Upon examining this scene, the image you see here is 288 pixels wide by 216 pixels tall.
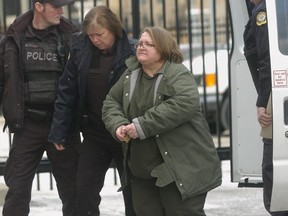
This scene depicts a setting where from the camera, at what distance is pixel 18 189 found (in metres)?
5.95

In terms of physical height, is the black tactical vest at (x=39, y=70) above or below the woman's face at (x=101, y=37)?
below

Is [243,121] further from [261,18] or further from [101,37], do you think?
[101,37]

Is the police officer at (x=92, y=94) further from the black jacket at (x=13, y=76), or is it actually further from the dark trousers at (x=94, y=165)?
the black jacket at (x=13, y=76)

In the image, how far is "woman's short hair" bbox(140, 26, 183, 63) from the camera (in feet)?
17.1

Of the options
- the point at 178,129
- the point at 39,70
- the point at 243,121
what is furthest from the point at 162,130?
the point at 243,121

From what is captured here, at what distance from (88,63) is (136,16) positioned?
260 centimetres

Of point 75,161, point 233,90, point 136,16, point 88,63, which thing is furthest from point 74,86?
point 136,16

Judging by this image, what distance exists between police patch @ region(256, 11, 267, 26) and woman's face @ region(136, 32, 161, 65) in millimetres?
676

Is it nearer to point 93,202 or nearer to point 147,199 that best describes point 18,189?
point 93,202

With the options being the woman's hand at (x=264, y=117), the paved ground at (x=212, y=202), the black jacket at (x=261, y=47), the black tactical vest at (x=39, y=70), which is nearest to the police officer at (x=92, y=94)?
the black tactical vest at (x=39, y=70)

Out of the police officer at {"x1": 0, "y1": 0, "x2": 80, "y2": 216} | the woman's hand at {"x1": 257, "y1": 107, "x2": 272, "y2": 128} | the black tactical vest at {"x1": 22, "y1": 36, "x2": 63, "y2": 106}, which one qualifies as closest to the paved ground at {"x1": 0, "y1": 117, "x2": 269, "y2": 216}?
the police officer at {"x1": 0, "y1": 0, "x2": 80, "y2": 216}

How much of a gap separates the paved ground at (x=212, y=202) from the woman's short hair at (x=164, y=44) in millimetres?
2367

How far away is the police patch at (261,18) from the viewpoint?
541 cm

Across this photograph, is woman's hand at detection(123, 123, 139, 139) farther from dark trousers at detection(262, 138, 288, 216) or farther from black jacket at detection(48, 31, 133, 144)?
dark trousers at detection(262, 138, 288, 216)
